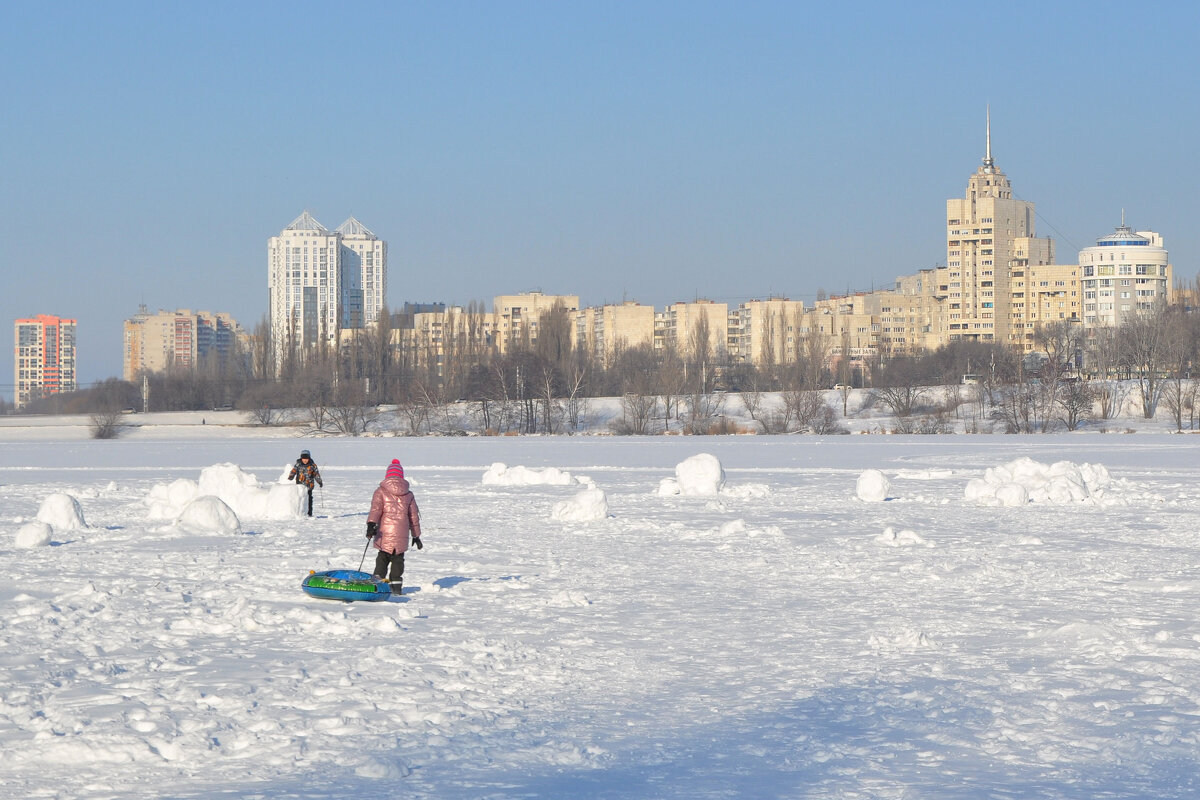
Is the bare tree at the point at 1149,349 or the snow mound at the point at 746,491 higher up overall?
the bare tree at the point at 1149,349

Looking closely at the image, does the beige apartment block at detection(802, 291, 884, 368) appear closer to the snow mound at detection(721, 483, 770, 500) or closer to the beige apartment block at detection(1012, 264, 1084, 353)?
the beige apartment block at detection(1012, 264, 1084, 353)

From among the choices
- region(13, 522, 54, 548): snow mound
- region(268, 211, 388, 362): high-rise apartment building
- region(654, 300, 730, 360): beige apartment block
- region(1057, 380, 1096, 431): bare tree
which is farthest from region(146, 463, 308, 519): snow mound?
region(268, 211, 388, 362): high-rise apartment building

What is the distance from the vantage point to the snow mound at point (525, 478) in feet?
87.6

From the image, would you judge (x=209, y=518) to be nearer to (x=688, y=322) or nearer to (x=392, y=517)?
(x=392, y=517)

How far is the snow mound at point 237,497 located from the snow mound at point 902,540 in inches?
351

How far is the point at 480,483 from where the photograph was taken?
89.8 ft

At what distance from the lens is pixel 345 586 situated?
10.7 m

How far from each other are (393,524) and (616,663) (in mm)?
3179

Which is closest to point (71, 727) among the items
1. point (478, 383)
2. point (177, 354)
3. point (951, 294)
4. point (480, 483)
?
point (480, 483)

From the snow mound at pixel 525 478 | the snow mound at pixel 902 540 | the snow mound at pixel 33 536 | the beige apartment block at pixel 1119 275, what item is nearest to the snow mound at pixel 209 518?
the snow mound at pixel 33 536

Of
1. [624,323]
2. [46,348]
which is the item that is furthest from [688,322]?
[46,348]

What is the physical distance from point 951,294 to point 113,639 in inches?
5635

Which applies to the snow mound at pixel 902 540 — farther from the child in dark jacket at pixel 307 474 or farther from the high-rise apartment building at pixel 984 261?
the high-rise apartment building at pixel 984 261

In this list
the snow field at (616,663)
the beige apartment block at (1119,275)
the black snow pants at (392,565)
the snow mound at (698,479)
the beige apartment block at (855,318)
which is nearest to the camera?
the snow field at (616,663)
